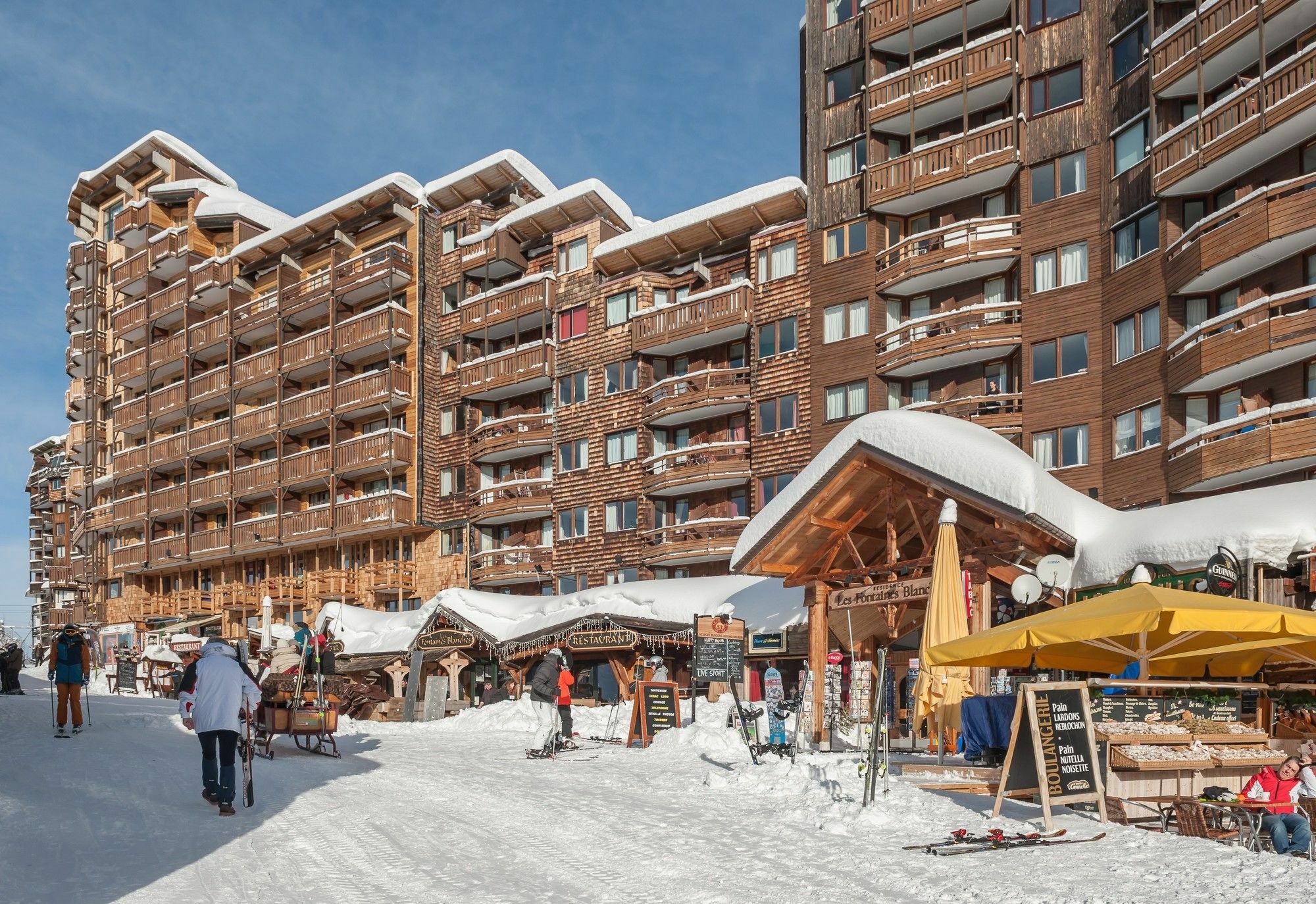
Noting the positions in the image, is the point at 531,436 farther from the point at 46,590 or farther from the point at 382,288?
the point at 46,590

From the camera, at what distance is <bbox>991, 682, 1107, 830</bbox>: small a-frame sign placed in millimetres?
11602

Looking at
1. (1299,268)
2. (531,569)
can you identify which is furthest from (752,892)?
(531,569)

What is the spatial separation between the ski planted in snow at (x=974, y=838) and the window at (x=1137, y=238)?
20.4 meters

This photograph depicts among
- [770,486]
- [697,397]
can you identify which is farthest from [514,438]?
[770,486]

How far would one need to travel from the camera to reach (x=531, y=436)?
1671 inches

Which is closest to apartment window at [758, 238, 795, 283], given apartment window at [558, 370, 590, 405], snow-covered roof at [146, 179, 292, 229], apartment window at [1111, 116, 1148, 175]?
apartment window at [558, 370, 590, 405]

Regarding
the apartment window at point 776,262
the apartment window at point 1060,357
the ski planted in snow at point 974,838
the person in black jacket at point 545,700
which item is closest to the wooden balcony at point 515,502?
the apartment window at point 776,262

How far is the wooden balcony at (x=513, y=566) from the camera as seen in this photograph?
4162cm

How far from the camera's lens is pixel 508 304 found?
4422 centimetres

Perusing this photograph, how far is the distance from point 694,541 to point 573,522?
6420 millimetres

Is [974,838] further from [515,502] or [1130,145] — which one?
[515,502]

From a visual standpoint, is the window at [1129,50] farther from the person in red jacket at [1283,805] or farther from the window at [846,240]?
the person in red jacket at [1283,805]

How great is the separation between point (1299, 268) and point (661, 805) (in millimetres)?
19032

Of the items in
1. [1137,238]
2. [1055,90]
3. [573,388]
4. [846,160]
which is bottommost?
[573,388]
